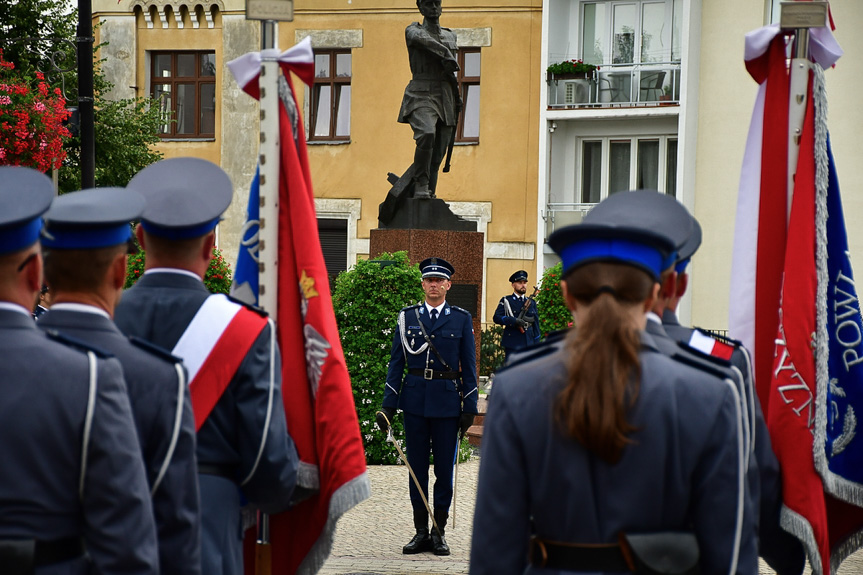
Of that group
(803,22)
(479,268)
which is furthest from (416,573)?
(479,268)

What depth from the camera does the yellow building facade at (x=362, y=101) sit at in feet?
88.8

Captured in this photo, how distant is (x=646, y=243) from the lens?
275 cm

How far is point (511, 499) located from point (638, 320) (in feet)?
1.73

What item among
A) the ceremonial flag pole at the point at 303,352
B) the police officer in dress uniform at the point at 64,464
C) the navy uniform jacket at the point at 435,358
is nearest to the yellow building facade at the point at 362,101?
the navy uniform jacket at the point at 435,358

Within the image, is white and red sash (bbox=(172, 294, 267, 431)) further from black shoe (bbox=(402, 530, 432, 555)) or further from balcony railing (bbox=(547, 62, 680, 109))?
balcony railing (bbox=(547, 62, 680, 109))

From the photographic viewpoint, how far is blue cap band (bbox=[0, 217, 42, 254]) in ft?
8.98

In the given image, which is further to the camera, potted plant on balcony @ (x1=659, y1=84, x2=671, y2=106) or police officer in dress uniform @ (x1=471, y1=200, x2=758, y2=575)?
potted plant on balcony @ (x1=659, y1=84, x2=671, y2=106)

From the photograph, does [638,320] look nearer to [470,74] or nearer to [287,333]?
[287,333]

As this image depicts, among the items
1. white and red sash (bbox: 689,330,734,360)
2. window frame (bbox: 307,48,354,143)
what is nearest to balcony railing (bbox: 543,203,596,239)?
window frame (bbox: 307,48,354,143)

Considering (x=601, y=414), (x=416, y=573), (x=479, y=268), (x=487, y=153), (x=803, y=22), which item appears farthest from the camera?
(x=487, y=153)

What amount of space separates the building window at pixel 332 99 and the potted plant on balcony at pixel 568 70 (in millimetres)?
5065

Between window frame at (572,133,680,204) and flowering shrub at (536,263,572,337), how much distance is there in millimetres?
11406

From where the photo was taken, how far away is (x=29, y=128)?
55.4ft

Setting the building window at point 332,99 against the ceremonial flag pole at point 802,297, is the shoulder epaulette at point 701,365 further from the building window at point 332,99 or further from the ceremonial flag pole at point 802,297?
Answer: the building window at point 332,99
